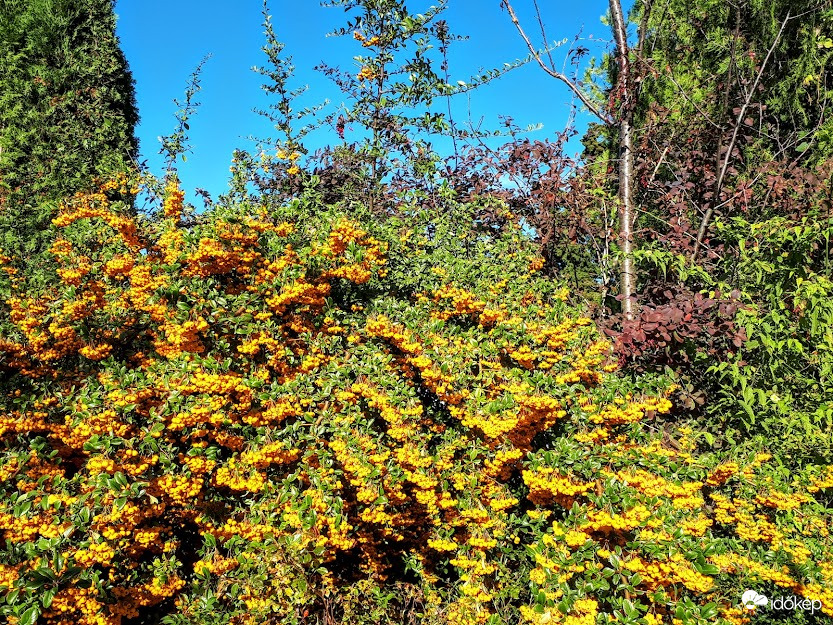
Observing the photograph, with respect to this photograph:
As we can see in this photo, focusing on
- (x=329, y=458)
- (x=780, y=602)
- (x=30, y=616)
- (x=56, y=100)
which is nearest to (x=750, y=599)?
(x=780, y=602)

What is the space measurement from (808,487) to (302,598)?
9.77ft

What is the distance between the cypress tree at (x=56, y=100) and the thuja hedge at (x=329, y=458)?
96.0 inches

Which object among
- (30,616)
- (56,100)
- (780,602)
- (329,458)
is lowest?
(780,602)

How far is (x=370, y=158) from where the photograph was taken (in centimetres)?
552

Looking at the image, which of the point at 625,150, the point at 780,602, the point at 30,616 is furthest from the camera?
the point at 625,150

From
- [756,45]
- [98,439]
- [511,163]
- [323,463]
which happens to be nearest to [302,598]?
[323,463]

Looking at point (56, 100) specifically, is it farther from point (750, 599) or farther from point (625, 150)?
point (750, 599)

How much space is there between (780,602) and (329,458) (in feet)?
10.2

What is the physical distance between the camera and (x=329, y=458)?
321cm

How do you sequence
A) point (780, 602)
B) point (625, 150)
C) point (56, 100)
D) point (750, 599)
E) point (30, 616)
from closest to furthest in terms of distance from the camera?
point (30, 616) → point (750, 599) → point (780, 602) → point (625, 150) → point (56, 100)

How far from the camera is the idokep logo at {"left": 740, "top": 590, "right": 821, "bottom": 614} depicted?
3133mm

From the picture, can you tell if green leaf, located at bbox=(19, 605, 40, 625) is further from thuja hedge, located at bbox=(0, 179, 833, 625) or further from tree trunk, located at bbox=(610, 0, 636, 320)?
tree trunk, located at bbox=(610, 0, 636, 320)

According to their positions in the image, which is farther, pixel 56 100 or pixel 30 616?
pixel 56 100

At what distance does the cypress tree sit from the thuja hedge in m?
2.44
